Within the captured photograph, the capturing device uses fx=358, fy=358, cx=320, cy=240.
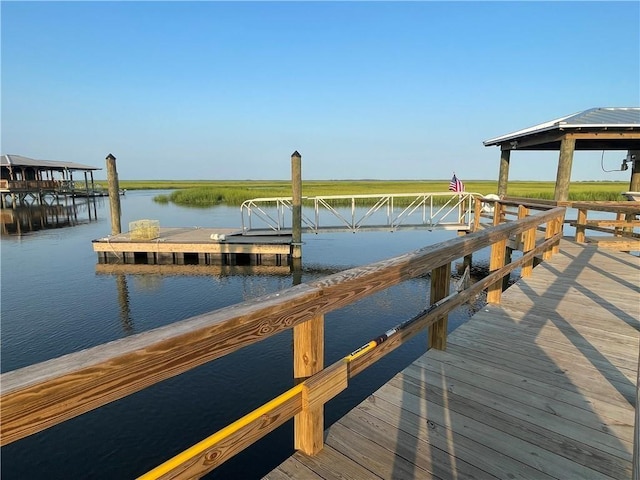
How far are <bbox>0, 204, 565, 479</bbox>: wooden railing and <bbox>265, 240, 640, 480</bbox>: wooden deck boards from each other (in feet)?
1.27

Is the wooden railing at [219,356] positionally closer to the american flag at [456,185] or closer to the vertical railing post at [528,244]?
the vertical railing post at [528,244]

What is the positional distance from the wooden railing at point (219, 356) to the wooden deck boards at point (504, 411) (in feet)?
1.27

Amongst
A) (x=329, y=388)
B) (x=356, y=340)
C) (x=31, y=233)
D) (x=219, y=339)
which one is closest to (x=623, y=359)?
(x=329, y=388)

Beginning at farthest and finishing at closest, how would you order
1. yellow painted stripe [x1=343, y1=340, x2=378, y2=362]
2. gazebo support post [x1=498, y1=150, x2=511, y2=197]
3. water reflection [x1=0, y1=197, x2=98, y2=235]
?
water reflection [x1=0, y1=197, x2=98, y2=235], gazebo support post [x1=498, y1=150, x2=511, y2=197], yellow painted stripe [x1=343, y1=340, x2=378, y2=362]

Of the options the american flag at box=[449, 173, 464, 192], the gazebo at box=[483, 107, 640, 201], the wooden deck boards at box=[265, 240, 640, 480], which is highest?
the gazebo at box=[483, 107, 640, 201]

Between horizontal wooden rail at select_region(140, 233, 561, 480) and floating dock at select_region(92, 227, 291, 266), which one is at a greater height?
horizontal wooden rail at select_region(140, 233, 561, 480)

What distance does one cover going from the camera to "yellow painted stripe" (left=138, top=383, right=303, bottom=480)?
1.29 meters

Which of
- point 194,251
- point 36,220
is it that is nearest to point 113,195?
point 194,251

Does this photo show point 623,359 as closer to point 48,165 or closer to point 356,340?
point 356,340

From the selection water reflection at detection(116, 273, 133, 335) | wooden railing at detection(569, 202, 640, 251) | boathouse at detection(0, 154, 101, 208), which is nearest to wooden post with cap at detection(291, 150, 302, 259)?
water reflection at detection(116, 273, 133, 335)

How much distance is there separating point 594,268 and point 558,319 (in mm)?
3633

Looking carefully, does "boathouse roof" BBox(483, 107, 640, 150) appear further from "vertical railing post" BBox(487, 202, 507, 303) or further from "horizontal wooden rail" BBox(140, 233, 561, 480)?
"horizontal wooden rail" BBox(140, 233, 561, 480)

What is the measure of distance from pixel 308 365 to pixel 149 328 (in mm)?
8841

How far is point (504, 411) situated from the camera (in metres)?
2.56
